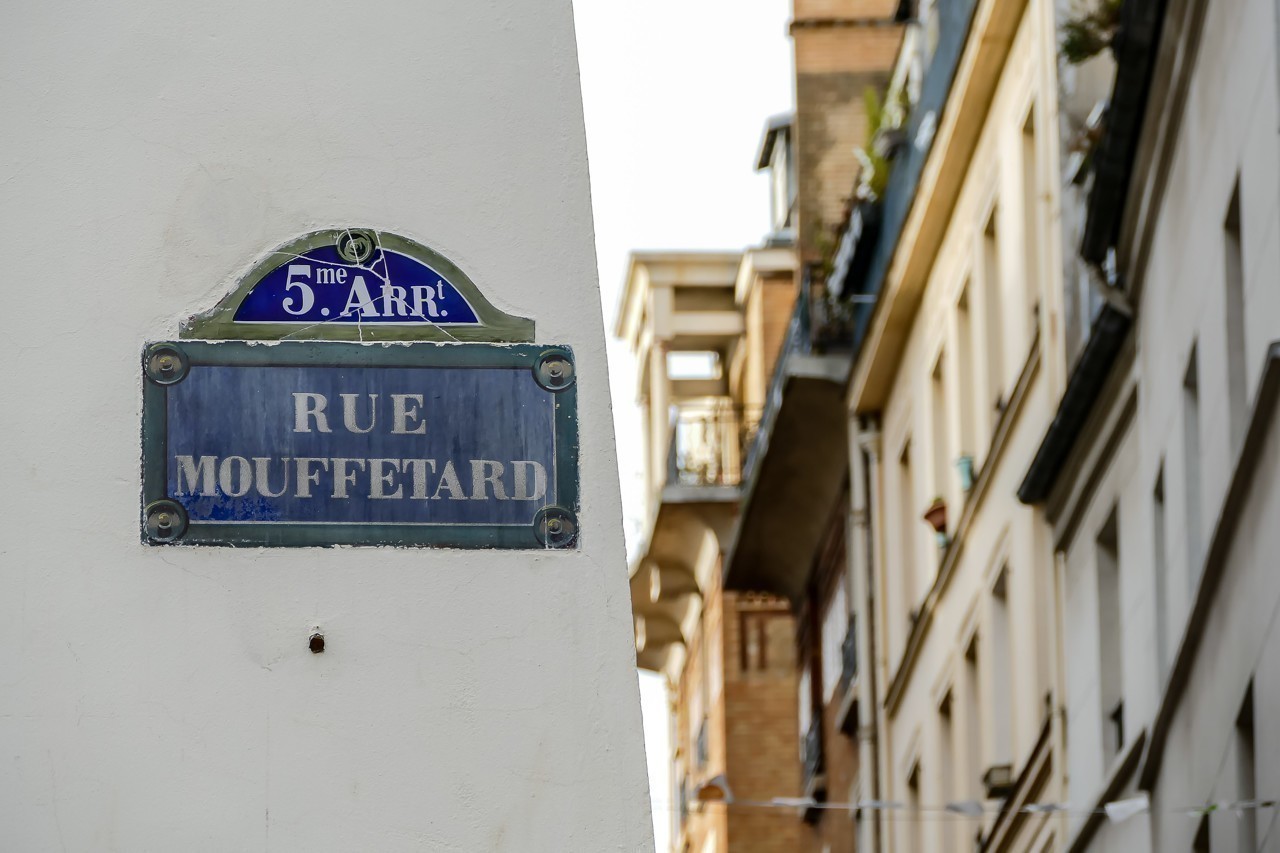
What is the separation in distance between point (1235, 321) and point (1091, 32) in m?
4.62

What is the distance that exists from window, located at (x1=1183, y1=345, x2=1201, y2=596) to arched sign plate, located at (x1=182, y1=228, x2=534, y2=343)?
399 inches

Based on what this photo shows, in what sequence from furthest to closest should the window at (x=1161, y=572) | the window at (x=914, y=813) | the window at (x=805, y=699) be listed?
the window at (x=805, y=699), the window at (x=914, y=813), the window at (x=1161, y=572)

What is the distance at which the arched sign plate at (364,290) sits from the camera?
29.4 feet

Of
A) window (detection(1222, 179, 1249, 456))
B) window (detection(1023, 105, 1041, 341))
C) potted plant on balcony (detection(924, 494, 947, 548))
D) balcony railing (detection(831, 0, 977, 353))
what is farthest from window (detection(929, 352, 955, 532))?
window (detection(1222, 179, 1249, 456))

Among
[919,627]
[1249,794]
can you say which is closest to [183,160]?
[1249,794]

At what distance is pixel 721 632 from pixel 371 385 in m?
35.9

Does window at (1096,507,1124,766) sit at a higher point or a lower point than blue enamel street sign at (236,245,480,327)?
lower

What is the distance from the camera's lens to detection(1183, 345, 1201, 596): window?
18531mm

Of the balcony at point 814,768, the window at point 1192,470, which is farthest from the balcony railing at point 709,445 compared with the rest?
the window at point 1192,470

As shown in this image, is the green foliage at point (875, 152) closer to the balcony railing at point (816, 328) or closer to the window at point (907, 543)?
the balcony railing at point (816, 328)

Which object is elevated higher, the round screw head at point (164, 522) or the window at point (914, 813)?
the round screw head at point (164, 522)

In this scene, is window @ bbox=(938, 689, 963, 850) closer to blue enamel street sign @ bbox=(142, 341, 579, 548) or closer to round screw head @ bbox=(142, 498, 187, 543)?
blue enamel street sign @ bbox=(142, 341, 579, 548)

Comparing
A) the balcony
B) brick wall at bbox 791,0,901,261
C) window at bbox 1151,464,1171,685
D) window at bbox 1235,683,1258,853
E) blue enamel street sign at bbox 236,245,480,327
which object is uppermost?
brick wall at bbox 791,0,901,261

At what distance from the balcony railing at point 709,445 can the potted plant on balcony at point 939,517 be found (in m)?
14.0
